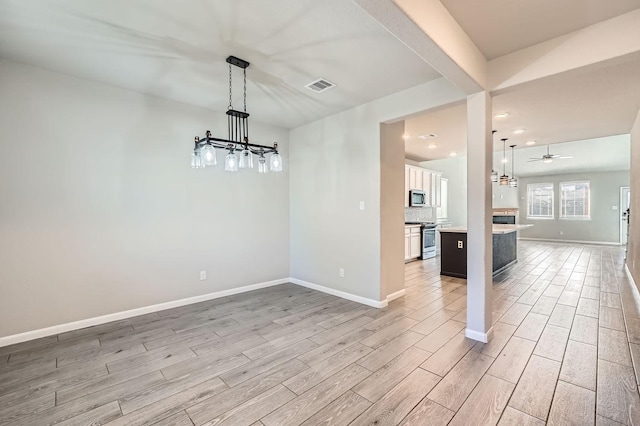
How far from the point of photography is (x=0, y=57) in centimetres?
268

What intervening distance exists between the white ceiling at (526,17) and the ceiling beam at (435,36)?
82mm

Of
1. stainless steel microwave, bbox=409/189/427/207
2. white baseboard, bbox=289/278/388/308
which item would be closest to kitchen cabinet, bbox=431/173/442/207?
stainless steel microwave, bbox=409/189/427/207

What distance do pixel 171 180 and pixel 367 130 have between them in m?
2.64

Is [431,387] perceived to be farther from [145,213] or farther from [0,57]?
[0,57]

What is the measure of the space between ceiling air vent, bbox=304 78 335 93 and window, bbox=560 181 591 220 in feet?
38.4

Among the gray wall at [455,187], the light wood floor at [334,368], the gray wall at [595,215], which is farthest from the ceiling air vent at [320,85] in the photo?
the gray wall at [595,215]

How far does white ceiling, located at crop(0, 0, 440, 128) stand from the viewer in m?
2.03

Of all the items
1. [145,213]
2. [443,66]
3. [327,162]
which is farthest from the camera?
[327,162]

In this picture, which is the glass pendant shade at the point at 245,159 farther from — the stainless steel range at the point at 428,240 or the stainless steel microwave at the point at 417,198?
the stainless steel range at the point at 428,240

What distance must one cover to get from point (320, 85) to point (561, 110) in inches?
130

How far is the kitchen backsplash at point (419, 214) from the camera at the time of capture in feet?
25.2

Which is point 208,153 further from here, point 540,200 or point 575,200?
point 575,200

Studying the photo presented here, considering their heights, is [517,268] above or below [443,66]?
below

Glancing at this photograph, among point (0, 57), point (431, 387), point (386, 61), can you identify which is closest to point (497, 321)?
point (431, 387)
